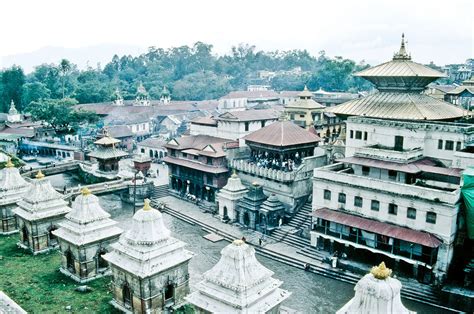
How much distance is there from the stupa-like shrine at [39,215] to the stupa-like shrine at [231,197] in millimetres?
16929

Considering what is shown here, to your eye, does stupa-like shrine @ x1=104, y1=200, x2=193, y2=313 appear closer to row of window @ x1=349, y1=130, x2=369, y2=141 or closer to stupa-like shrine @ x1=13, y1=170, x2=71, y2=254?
stupa-like shrine @ x1=13, y1=170, x2=71, y2=254

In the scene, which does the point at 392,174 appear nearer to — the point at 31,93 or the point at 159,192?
the point at 159,192

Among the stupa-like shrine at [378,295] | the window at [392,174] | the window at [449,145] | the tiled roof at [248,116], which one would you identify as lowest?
the window at [392,174]

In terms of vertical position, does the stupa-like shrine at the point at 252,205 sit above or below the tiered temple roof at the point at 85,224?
below

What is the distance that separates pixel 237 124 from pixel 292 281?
24450 millimetres

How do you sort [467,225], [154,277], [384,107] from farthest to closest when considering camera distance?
[384,107], [467,225], [154,277]

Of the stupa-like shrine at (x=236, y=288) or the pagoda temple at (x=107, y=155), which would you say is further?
the pagoda temple at (x=107, y=155)

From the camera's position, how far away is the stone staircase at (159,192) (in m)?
51.7

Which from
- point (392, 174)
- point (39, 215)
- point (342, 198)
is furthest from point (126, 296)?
point (392, 174)

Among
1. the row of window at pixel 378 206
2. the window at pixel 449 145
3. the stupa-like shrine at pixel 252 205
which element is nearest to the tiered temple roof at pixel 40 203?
the stupa-like shrine at pixel 252 205

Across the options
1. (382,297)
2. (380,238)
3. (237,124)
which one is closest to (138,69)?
(237,124)

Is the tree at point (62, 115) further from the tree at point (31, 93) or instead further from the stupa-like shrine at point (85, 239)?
the stupa-like shrine at point (85, 239)

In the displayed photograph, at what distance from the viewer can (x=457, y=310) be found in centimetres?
2664

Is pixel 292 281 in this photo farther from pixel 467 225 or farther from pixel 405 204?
pixel 467 225
